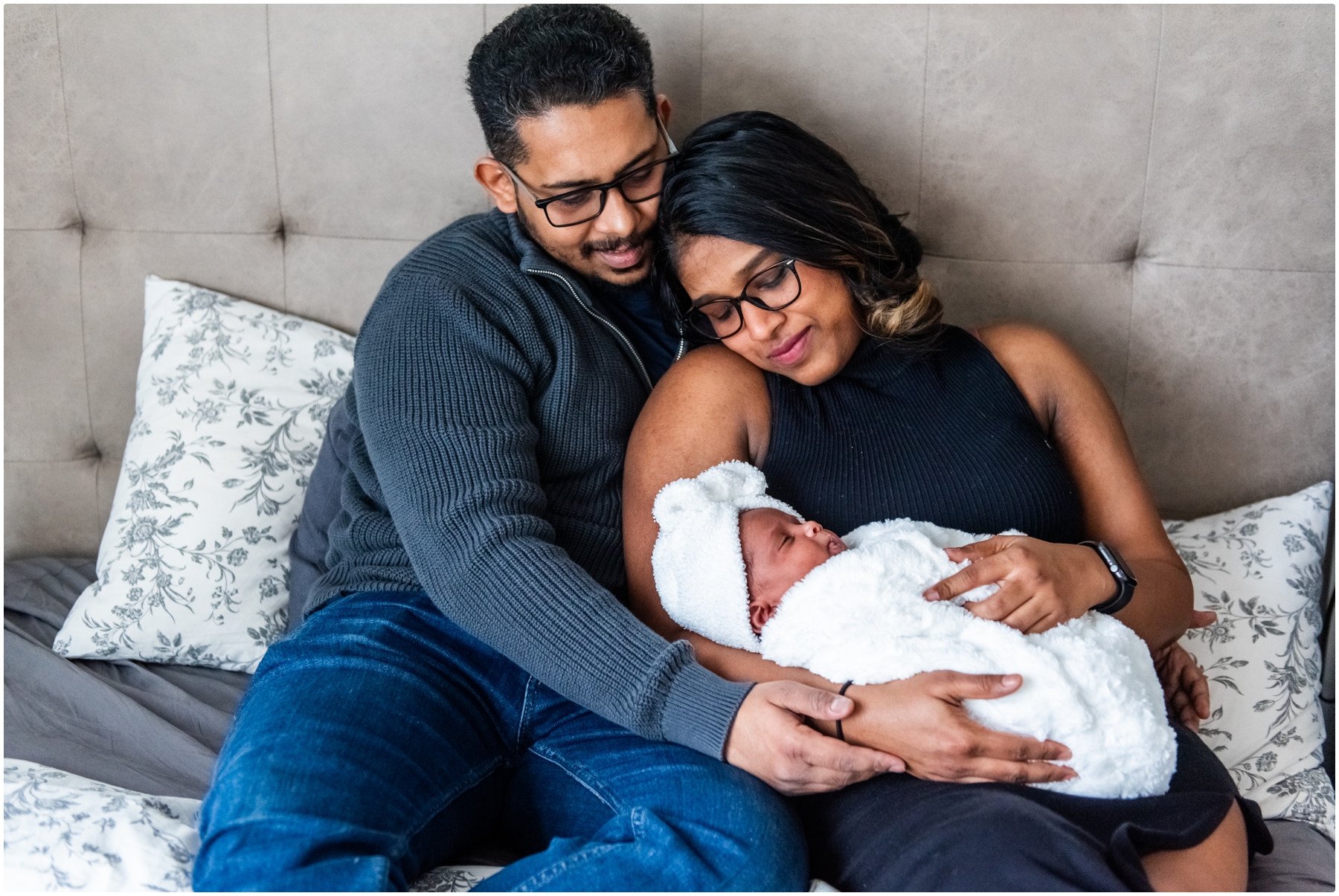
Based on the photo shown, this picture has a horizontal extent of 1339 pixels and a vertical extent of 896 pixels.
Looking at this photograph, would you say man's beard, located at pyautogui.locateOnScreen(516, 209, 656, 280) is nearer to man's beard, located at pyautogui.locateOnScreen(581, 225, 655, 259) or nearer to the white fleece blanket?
man's beard, located at pyautogui.locateOnScreen(581, 225, 655, 259)

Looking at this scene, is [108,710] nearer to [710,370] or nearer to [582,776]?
[582,776]

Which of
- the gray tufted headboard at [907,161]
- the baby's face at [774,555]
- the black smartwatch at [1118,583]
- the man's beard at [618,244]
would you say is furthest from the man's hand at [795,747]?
the gray tufted headboard at [907,161]

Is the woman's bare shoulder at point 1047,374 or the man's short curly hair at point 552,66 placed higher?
the man's short curly hair at point 552,66

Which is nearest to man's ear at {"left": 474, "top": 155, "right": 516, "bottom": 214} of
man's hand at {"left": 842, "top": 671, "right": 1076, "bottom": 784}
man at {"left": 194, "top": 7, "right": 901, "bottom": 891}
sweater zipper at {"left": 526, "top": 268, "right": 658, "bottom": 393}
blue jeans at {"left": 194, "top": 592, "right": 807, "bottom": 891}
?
man at {"left": 194, "top": 7, "right": 901, "bottom": 891}

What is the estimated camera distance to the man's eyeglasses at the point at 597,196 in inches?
60.0

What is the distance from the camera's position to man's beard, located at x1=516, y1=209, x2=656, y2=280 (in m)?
1.57

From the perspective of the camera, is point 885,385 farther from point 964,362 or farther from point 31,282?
point 31,282

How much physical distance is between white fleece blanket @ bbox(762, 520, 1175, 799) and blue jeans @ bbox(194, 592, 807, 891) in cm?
20

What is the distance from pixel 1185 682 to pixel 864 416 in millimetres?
637

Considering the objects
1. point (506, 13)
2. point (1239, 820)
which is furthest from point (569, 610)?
point (506, 13)

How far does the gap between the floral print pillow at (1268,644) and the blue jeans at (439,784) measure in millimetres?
856

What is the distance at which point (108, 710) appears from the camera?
65.2 inches

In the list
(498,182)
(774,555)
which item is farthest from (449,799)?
(498,182)

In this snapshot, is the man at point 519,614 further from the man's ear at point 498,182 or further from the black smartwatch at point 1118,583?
the black smartwatch at point 1118,583
